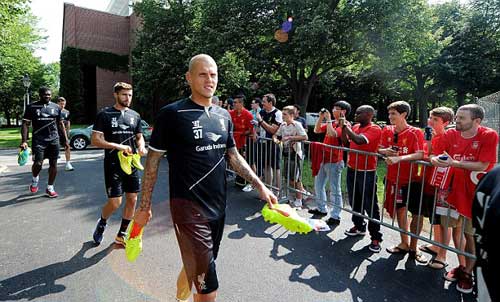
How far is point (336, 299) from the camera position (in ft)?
10.5

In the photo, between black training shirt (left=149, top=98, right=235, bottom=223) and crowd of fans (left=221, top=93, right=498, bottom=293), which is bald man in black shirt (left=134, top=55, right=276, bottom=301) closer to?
black training shirt (left=149, top=98, right=235, bottom=223)

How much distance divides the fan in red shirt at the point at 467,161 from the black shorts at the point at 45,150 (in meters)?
6.49

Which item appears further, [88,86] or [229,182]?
[88,86]

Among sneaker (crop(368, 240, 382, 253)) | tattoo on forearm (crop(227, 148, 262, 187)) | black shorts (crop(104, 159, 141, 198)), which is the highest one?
tattoo on forearm (crop(227, 148, 262, 187))

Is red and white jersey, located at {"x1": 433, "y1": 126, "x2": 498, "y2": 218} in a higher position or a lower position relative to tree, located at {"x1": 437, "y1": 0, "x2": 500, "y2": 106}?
lower

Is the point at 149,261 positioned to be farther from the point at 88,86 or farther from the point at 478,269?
the point at 88,86

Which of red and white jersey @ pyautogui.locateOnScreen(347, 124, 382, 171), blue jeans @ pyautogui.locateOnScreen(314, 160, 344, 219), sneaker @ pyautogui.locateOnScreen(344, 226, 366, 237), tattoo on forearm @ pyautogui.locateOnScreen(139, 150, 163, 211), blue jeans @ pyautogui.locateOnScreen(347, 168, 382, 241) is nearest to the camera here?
tattoo on forearm @ pyautogui.locateOnScreen(139, 150, 163, 211)

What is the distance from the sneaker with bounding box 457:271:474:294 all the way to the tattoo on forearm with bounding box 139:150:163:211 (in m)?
3.18

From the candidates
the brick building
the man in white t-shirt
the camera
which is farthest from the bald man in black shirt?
the brick building

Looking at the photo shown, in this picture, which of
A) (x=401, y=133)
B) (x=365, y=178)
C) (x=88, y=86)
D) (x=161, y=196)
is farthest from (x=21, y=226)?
(x=88, y=86)

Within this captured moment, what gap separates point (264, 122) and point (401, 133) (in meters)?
3.09

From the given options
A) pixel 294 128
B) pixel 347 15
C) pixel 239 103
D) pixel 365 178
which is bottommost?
pixel 365 178

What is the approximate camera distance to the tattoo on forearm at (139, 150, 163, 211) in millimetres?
2484

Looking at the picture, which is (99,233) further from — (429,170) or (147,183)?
(429,170)
